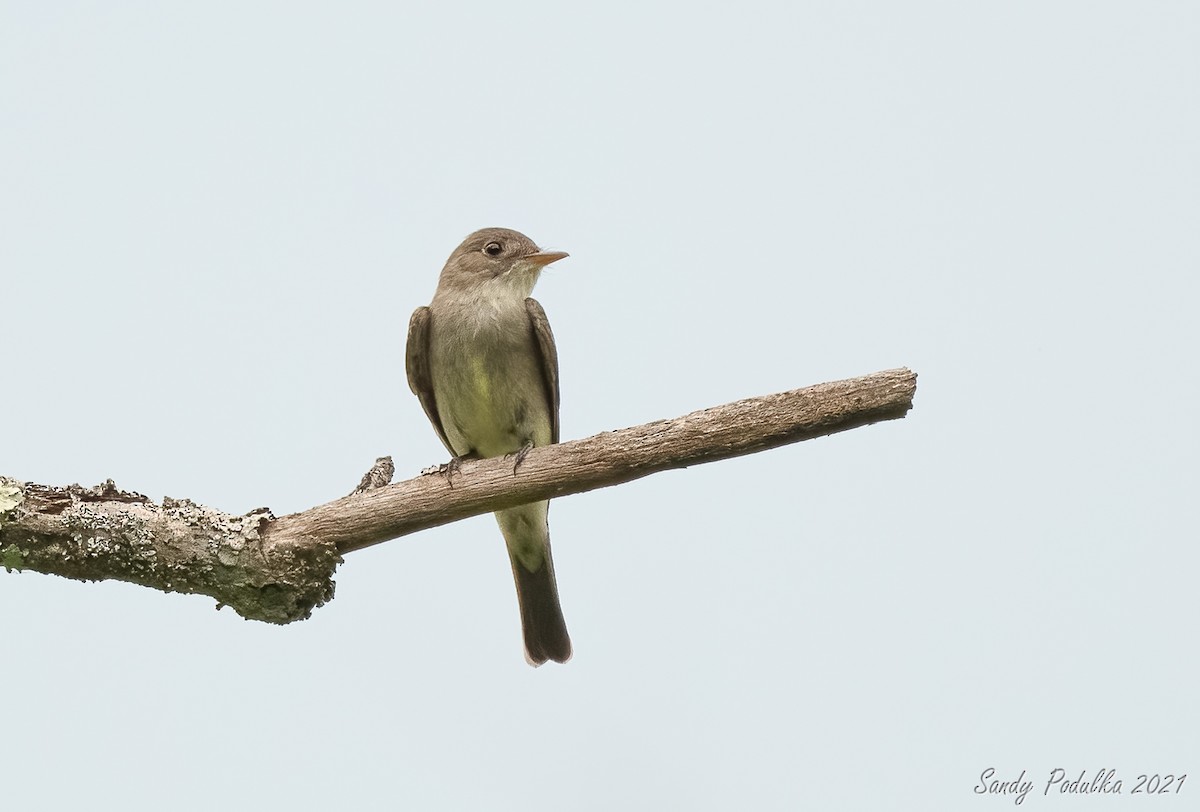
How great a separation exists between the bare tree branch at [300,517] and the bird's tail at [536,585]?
2126mm

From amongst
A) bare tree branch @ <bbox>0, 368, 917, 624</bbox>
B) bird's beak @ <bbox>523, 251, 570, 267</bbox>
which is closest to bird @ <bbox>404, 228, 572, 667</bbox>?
bird's beak @ <bbox>523, 251, 570, 267</bbox>

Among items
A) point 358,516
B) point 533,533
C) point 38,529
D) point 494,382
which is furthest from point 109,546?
point 533,533

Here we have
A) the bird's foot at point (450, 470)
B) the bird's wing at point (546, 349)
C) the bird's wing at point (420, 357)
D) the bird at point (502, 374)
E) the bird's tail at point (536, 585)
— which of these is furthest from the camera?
the bird's tail at point (536, 585)

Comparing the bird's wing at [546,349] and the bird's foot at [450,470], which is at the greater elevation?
the bird's wing at [546,349]

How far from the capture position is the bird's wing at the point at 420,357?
7.86 metres

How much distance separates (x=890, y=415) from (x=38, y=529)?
3778mm

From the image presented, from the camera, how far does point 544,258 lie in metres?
7.86

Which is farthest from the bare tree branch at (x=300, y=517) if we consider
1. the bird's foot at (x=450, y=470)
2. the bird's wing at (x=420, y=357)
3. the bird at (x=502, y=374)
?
the bird's wing at (x=420, y=357)

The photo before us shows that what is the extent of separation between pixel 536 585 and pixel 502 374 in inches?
62.9

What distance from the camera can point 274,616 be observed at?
585cm

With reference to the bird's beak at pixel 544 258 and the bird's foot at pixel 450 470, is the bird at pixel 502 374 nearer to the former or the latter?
the bird's beak at pixel 544 258

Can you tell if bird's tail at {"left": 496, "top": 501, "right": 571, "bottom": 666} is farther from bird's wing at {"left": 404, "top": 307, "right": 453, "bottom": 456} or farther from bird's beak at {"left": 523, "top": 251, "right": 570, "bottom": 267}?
bird's beak at {"left": 523, "top": 251, "right": 570, "bottom": 267}

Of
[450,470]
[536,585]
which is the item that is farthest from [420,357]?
[450,470]

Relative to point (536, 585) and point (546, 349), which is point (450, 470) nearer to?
point (546, 349)
